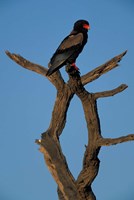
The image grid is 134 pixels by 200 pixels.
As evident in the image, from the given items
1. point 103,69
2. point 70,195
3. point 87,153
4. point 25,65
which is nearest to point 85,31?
point 103,69

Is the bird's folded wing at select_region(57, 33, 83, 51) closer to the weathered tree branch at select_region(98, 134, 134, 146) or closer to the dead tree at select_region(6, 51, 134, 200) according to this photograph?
the dead tree at select_region(6, 51, 134, 200)

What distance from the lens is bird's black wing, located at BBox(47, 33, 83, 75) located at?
320 inches

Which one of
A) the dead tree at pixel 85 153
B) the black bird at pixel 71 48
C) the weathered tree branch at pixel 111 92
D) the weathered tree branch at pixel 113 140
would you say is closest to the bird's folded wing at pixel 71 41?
the black bird at pixel 71 48

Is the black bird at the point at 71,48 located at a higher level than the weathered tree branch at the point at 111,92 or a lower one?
higher

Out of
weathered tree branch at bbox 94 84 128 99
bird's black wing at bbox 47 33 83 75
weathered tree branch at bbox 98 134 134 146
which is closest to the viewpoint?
weathered tree branch at bbox 98 134 134 146

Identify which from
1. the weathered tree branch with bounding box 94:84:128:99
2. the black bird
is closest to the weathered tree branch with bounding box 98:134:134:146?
the weathered tree branch with bounding box 94:84:128:99

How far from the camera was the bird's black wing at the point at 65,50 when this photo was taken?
8.14 m

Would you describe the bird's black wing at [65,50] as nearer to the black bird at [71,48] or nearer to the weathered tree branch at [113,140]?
the black bird at [71,48]

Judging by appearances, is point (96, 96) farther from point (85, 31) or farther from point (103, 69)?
point (85, 31)

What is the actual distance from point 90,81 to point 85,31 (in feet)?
3.00

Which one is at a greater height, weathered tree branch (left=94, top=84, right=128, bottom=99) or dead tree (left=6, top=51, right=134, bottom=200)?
weathered tree branch (left=94, top=84, right=128, bottom=99)

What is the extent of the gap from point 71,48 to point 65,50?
0.38ft

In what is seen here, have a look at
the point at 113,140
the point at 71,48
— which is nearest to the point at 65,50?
the point at 71,48

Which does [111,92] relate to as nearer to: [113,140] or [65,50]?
[113,140]
